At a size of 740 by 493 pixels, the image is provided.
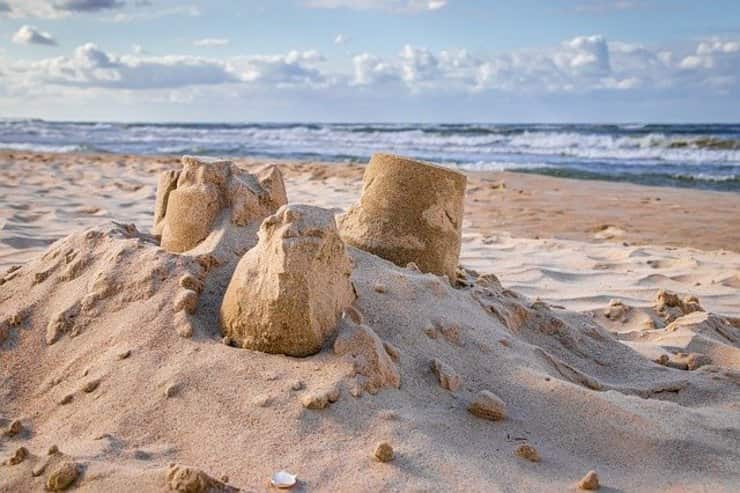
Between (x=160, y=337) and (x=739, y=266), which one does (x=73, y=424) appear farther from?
(x=739, y=266)

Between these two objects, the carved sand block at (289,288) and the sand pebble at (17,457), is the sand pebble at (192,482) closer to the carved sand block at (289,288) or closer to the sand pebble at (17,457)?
the sand pebble at (17,457)

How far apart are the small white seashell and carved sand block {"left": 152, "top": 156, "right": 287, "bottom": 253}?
131cm

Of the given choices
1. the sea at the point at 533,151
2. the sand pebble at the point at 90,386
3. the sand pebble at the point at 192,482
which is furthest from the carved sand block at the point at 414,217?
the sea at the point at 533,151

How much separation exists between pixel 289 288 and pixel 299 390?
1.04 feet

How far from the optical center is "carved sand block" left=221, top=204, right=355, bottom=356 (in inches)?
94.2

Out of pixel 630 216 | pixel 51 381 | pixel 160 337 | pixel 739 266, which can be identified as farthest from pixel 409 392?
pixel 630 216

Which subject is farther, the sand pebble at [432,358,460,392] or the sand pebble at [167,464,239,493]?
the sand pebble at [432,358,460,392]

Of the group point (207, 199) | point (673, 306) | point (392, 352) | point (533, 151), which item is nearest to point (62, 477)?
point (392, 352)

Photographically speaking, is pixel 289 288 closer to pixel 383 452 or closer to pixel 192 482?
pixel 383 452

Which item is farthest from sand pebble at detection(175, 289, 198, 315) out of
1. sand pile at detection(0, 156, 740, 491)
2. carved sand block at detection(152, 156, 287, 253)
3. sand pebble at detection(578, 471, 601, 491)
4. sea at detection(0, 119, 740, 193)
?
A: sea at detection(0, 119, 740, 193)

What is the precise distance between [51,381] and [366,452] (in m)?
1.14

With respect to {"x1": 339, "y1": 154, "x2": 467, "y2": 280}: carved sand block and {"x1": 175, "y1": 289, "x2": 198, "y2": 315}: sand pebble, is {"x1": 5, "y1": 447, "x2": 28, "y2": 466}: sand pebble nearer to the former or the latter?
{"x1": 175, "y1": 289, "x2": 198, "y2": 315}: sand pebble

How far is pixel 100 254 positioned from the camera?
9.75 feet

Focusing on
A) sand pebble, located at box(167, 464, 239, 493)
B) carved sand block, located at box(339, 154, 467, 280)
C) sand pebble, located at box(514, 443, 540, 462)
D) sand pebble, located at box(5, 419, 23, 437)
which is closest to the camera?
sand pebble, located at box(167, 464, 239, 493)
